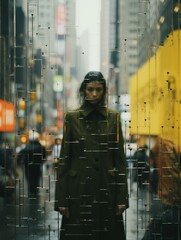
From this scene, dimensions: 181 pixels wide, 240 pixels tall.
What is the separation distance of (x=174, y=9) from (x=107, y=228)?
204 cm

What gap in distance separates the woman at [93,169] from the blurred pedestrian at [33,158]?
1.53ft

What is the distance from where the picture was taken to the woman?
4652mm

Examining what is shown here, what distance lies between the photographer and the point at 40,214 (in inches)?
205

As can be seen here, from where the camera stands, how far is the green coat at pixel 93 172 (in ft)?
15.3

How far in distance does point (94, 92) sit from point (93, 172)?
2.16 ft

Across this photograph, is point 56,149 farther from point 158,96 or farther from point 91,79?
point 158,96

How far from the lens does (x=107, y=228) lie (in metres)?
4.78

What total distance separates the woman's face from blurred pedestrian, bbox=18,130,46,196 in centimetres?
74

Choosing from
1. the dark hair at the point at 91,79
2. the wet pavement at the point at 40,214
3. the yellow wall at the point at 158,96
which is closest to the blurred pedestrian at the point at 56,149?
the wet pavement at the point at 40,214

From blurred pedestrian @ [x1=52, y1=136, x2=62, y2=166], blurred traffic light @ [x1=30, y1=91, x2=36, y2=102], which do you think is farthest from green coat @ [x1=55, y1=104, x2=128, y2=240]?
blurred traffic light @ [x1=30, y1=91, x2=36, y2=102]

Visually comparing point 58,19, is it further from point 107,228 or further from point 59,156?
point 107,228

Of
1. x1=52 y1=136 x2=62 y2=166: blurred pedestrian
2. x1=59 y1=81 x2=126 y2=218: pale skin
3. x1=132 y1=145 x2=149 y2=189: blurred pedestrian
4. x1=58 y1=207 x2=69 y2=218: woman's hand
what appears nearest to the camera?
x1=58 y1=207 x2=69 y2=218: woman's hand

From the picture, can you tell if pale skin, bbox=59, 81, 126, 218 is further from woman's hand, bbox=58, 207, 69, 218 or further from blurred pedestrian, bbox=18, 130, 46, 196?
blurred pedestrian, bbox=18, 130, 46, 196

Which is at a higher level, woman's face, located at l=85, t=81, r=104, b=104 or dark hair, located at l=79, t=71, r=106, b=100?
dark hair, located at l=79, t=71, r=106, b=100
